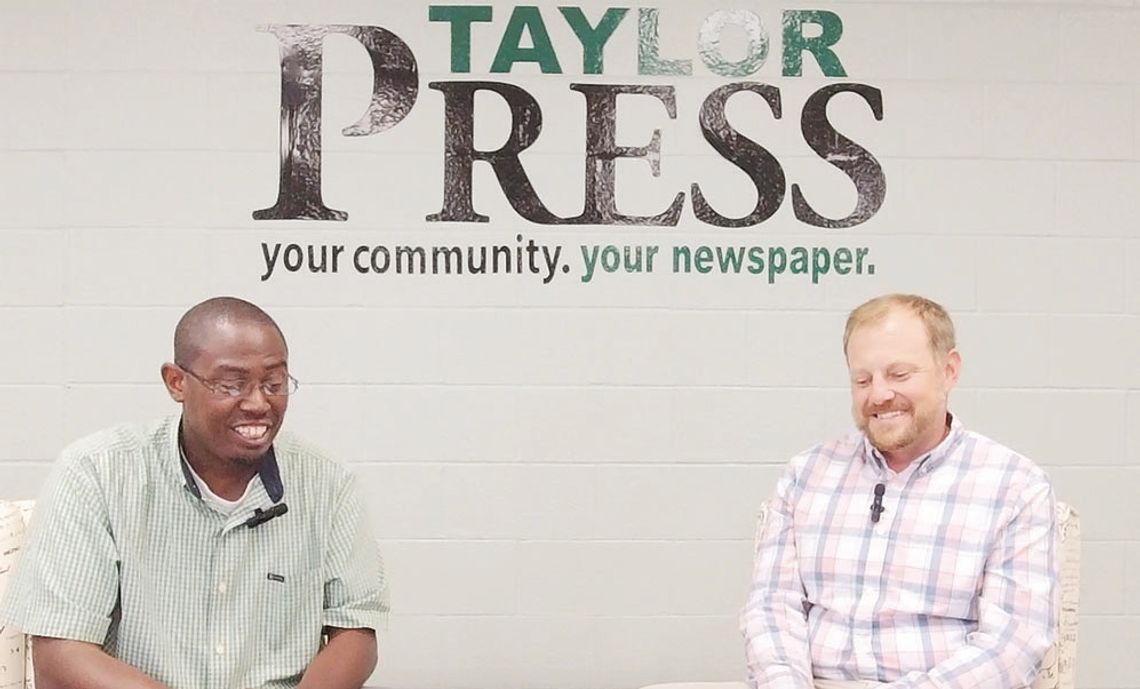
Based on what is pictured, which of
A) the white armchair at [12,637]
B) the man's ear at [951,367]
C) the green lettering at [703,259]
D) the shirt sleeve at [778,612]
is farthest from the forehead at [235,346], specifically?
the green lettering at [703,259]

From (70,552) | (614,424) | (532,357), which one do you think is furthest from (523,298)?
(70,552)

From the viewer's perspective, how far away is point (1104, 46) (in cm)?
408

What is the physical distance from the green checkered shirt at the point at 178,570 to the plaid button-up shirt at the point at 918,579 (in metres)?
0.81

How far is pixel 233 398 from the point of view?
271cm

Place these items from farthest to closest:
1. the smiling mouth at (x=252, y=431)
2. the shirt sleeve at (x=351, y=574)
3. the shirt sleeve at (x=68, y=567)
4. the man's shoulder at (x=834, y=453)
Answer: the man's shoulder at (x=834, y=453) → the shirt sleeve at (x=351, y=574) → the smiling mouth at (x=252, y=431) → the shirt sleeve at (x=68, y=567)

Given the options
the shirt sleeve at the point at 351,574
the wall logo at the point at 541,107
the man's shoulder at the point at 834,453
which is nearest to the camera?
the shirt sleeve at the point at 351,574

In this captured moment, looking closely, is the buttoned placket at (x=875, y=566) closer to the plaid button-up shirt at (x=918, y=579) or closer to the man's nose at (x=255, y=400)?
the plaid button-up shirt at (x=918, y=579)

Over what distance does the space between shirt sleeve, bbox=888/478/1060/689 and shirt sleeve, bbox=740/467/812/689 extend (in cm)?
19

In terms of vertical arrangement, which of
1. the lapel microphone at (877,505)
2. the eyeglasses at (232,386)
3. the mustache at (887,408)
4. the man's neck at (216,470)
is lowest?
the lapel microphone at (877,505)

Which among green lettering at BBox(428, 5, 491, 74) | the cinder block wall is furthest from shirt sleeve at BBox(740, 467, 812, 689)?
green lettering at BBox(428, 5, 491, 74)

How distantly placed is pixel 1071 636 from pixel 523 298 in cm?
171

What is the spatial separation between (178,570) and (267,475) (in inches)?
9.4

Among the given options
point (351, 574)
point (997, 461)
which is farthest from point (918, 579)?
point (351, 574)

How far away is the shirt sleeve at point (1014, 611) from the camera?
2.64 m
